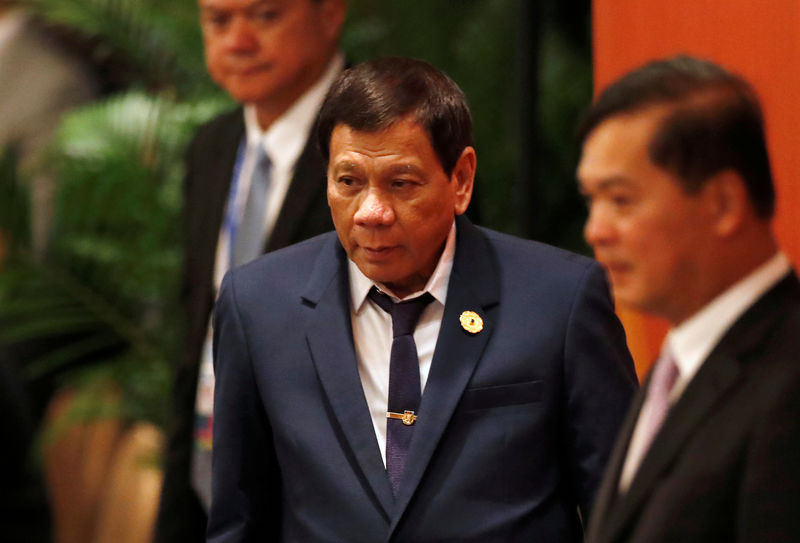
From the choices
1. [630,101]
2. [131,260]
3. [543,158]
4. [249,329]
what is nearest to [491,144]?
[543,158]

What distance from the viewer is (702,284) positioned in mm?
1452

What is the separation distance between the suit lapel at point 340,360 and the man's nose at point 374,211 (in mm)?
191

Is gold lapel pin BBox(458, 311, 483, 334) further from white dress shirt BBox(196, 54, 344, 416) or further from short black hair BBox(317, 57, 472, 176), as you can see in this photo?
white dress shirt BBox(196, 54, 344, 416)

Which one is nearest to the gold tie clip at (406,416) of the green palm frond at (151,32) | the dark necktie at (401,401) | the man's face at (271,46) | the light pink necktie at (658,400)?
the dark necktie at (401,401)

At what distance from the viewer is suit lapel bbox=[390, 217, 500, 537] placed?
6.46 ft

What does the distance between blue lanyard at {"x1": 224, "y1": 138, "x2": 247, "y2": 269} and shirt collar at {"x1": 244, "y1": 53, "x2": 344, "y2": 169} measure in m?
0.04

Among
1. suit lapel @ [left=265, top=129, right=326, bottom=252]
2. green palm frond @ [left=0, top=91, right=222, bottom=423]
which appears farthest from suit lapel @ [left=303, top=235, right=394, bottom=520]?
A: green palm frond @ [left=0, top=91, right=222, bottom=423]

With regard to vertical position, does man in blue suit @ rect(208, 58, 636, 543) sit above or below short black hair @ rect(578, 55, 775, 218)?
below

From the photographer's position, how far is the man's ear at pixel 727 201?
4.63 feet

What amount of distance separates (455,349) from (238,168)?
1.48 metres

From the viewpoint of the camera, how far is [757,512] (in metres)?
1.35

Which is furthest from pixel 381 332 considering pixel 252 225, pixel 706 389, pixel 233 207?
pixel 233 207

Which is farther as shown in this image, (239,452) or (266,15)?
(266,15)

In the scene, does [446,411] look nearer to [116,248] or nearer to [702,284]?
[702,284]
